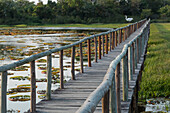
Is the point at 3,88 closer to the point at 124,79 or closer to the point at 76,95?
the point at 76,95

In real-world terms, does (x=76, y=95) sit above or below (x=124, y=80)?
below

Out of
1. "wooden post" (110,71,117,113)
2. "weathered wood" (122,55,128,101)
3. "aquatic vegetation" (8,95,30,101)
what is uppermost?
"wooden post" (110,71,117,113)

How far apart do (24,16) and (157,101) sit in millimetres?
60583

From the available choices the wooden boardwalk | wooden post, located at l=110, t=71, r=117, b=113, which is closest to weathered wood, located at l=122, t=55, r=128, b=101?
the wooden boardwalk

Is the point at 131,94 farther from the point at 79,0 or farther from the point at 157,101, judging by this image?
the point at 79,0

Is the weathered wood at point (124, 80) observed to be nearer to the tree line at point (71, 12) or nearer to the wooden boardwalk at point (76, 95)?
the wooden boardwalk at point (76, 95)

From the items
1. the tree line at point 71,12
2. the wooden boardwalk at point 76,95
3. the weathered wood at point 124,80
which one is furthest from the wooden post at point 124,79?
the tree line at point 71,12

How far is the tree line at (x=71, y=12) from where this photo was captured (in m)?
64.6

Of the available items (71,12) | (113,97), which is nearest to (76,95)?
(113,97)

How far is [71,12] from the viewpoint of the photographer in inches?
2881

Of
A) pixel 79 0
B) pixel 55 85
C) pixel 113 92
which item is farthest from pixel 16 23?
pixel 113 92

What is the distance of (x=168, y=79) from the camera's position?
834 cm

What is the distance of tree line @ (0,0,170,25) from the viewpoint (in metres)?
64.6

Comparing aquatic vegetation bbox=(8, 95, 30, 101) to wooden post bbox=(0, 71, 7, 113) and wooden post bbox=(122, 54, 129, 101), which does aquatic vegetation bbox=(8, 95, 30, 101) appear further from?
wooden post bbox=(0, 71, 7, 113)
